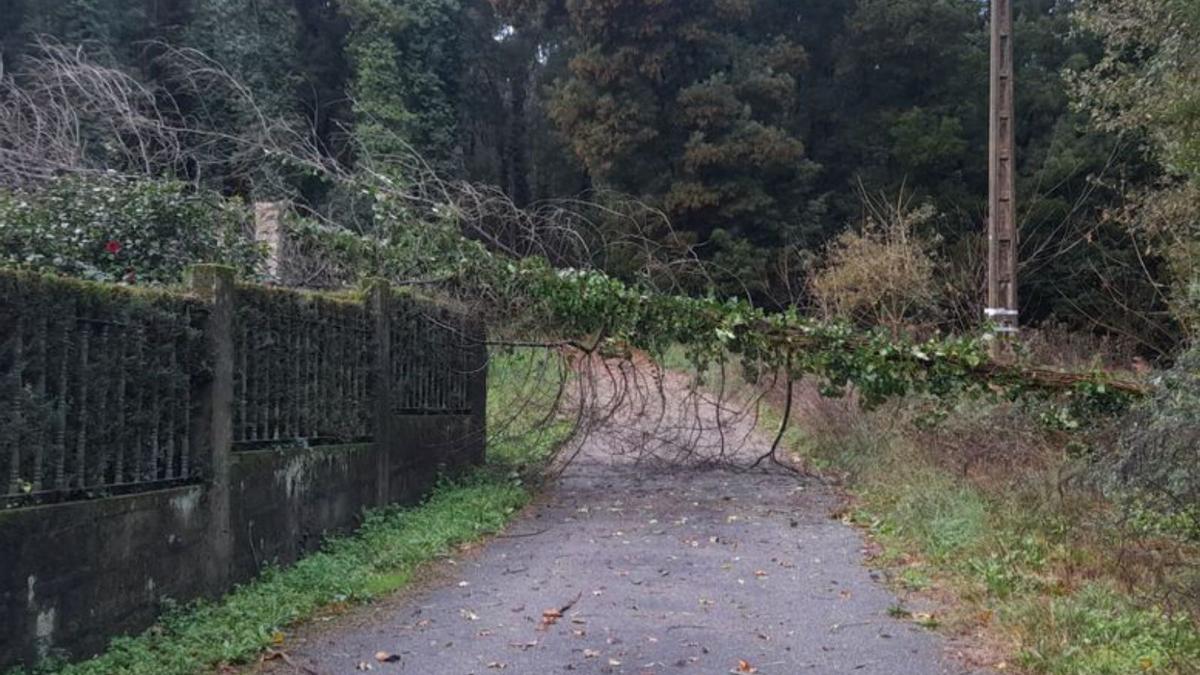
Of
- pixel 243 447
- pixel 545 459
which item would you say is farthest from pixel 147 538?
pixel 545 459

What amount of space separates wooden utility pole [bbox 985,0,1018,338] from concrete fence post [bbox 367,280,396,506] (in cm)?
791

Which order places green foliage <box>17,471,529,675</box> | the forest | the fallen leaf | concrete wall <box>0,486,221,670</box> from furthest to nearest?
the forest < the fallen leaf < green foliage <box>17,471,529,675</box> < concrete wall <box>0,486,221,670</box>

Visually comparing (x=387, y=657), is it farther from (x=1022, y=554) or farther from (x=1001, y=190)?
(x=1001, y=190)

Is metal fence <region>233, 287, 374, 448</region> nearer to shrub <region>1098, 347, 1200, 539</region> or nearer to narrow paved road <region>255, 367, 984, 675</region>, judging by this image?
narrow paved road <region>255, 367, 984, 675</region>

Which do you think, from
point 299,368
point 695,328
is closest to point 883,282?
point 695,328

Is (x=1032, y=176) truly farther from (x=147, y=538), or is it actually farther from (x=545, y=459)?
(x=147, y=538)

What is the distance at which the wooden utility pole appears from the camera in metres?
14.9

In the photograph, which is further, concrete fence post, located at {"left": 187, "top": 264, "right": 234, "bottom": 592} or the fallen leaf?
concrete fence post, located at {"left": 187, "top": 264, "right": 234, "bottom": 592}

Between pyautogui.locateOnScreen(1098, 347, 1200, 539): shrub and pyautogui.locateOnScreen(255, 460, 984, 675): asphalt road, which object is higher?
pyautogui.locateOnScreen(1098, 347, 1200, 539): shrub

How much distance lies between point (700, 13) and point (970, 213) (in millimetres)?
8808

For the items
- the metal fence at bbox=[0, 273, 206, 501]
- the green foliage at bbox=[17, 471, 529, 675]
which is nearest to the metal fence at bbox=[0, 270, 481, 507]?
the metal fence at bbox=[0, 273, 206, 501]

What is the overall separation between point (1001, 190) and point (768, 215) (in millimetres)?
13533

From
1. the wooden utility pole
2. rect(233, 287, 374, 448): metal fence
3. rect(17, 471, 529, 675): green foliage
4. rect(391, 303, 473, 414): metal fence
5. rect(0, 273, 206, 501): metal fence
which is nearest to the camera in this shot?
rect(0, 273, 206, 501): metal fence

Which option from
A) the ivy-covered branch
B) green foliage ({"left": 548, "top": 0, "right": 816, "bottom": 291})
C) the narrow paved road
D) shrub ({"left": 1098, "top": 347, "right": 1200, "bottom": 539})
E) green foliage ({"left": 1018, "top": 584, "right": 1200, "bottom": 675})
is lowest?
the narrow paved road
